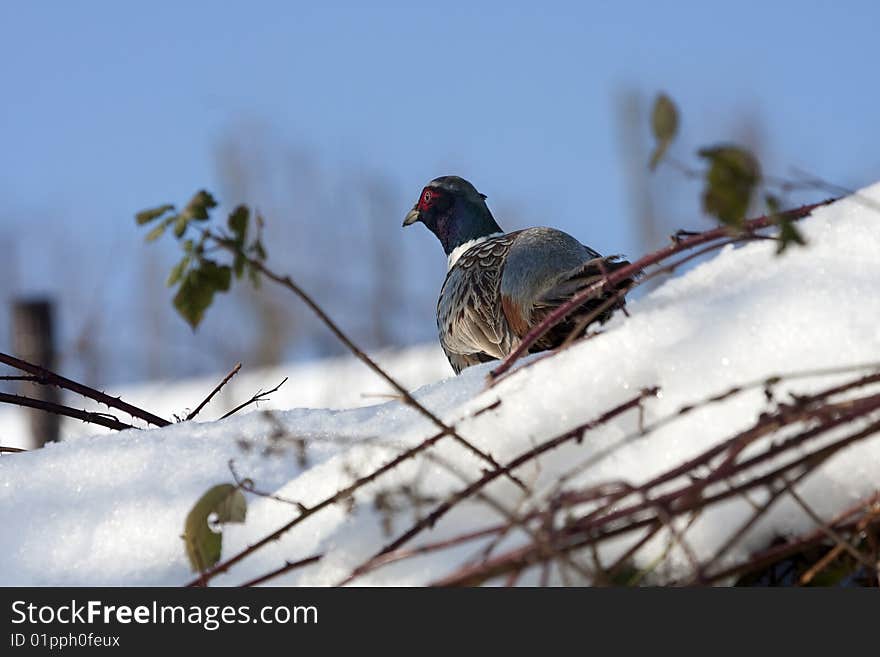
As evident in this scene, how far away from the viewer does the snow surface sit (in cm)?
147

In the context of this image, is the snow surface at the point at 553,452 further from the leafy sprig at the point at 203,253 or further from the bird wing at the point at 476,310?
the bird wing at the point at 476,310

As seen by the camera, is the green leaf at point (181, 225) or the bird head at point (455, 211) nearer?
the green leaf at point (181, 225)

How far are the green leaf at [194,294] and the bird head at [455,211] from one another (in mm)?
4618

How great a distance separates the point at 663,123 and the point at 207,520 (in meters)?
0.76

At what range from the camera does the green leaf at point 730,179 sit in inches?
47.1

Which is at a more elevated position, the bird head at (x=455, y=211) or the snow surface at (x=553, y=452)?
the bird head at (x=455, y=211)

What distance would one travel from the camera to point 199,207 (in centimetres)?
147

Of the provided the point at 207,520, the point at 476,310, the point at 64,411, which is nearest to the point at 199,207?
the point at 207,520

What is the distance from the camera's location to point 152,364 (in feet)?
119

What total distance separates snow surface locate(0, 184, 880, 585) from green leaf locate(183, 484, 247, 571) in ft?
0.23

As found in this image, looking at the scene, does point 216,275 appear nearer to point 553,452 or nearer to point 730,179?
point 553,452

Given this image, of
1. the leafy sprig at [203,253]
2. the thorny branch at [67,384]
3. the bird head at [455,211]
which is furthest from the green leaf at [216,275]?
the bird head at [455,211]

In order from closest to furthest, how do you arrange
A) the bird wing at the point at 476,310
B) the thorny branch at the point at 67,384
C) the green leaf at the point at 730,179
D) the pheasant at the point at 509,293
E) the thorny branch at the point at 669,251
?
the green leaf at the point at 730,179
the thorny branch at the point at 669,251
the thorny branch at the point at 67,384
the pheasant at the point at 509,293
the bird wing at the point at 476,310

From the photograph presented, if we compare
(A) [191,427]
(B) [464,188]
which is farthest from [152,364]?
(A) [191,427]
